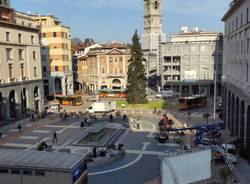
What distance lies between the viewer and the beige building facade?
307ft

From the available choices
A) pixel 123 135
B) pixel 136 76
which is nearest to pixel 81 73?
pixel 136 76

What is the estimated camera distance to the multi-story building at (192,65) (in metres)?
84.8

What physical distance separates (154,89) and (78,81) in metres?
26.5

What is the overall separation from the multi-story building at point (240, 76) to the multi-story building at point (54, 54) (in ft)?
163

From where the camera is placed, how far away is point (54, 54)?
268 feet

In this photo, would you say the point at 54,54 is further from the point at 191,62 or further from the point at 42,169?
the point at 42,169

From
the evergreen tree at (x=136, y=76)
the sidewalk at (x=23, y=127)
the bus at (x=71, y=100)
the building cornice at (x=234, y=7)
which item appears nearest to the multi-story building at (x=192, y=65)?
the evergreen tree at (x=136, y=76)

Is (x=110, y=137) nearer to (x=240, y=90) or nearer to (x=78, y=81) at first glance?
(x=240, y=90)

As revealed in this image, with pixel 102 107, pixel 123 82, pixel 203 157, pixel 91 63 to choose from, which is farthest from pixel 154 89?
pixel 203 157

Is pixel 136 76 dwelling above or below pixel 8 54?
below

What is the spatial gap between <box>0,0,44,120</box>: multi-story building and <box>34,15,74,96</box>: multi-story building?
18023 millimetres

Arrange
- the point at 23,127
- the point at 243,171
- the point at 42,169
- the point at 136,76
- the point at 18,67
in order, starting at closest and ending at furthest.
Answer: the point at 42,169 < the point at 243,171 < the point at 23,127 < the point at 18,67 < the point at 136,76

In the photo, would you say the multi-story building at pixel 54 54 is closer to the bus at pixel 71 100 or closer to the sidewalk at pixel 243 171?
the bus at pixel 71 100

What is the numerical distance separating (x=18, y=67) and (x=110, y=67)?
140 feet
